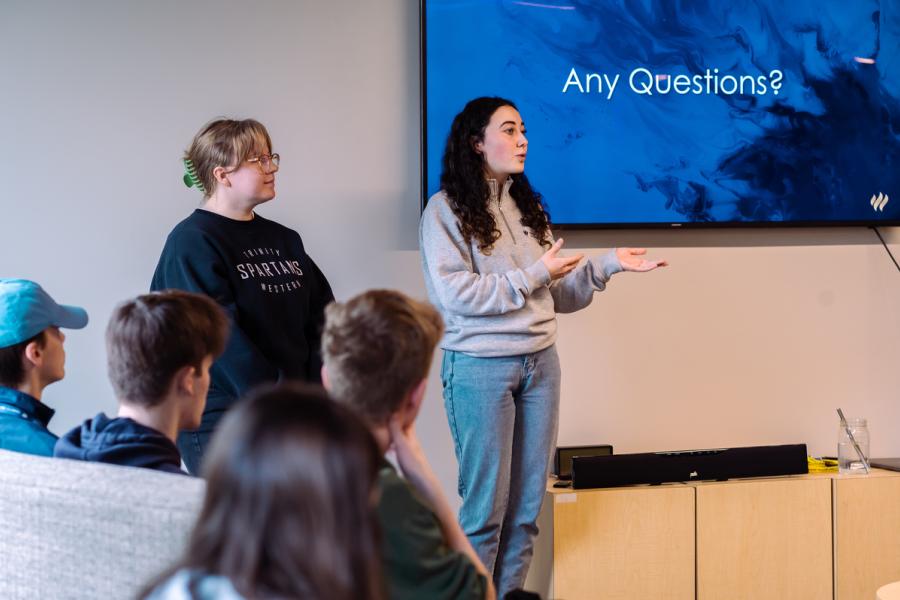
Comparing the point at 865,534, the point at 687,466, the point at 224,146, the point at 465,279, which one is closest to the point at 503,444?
the point at 465,279

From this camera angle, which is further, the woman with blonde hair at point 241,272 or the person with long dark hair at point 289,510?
the woman with blonde hair at point 241,272

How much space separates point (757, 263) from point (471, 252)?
125 centimetres

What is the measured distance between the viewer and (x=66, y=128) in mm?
2998

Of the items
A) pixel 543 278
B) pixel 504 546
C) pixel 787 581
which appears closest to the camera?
pixel 543 278

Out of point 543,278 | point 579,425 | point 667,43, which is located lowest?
A: point 579,425

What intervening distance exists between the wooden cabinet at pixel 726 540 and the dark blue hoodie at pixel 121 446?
1.66 m

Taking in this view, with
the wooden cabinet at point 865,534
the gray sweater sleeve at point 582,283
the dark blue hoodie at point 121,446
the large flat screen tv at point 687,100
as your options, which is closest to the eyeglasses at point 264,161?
the large flat screen tv at point 687,100

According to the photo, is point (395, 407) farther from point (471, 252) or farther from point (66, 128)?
point (66, 128)

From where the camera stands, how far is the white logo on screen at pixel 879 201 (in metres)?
3.52

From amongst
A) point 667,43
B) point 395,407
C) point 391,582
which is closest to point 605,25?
point 667,43

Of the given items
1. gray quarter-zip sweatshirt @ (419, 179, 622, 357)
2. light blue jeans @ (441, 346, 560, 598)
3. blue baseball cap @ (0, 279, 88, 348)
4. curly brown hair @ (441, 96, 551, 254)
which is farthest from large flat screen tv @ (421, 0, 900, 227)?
blue baseball cap @ (0, 279, 88, 348)

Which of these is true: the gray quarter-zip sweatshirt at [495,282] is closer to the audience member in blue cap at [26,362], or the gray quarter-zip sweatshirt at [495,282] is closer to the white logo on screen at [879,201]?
the audience member in blue cap at [26,362]

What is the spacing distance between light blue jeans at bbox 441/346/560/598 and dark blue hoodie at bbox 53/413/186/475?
1.29 m

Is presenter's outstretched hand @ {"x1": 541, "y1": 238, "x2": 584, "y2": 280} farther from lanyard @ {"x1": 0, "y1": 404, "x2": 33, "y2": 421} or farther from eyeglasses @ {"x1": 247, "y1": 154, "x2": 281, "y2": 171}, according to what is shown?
lanyard @ {"x1": 0, "y1": 404, "x2": 33, "y2": 421}
